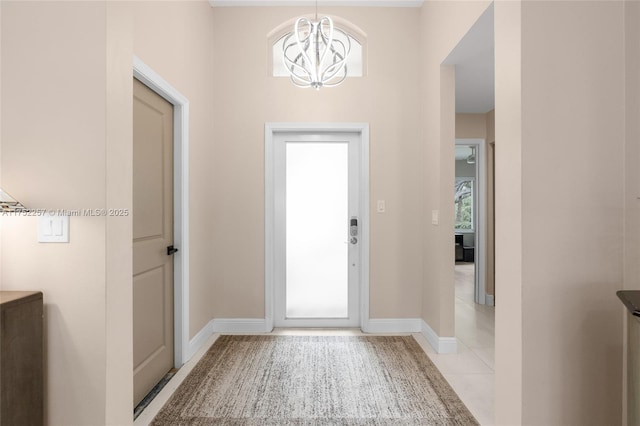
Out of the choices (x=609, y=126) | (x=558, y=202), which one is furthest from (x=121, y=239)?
(x=609, y=126)

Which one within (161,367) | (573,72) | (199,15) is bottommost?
(161,367)

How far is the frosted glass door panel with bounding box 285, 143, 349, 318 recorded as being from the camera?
360cm

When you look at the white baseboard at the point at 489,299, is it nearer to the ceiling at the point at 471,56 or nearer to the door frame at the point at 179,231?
the ceiling at the point at 471,56

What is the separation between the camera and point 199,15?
121 inches

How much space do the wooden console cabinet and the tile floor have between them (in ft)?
2.89

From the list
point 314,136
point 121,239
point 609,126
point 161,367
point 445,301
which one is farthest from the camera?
point 314,136

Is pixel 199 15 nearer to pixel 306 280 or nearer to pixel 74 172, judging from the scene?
pixel 74 172

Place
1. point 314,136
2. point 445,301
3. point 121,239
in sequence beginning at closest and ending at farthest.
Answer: point 121,239
point 445,301
point 314,136

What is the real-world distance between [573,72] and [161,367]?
117 inches

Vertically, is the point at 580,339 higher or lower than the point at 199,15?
lower

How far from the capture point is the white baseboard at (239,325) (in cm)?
349

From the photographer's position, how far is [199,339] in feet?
10.2

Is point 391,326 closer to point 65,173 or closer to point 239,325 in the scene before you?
point 239,325

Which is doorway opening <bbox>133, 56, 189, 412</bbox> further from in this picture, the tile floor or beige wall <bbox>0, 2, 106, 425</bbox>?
beige wall <bbox>0, 2, 106, 425</bbox>
